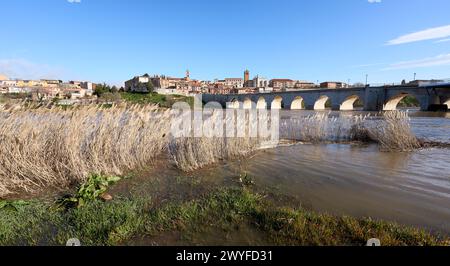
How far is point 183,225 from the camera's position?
12.2ft

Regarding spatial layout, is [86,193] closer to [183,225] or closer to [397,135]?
[183,225]

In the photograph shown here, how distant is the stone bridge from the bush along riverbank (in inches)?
1529

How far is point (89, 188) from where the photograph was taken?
4895 mm

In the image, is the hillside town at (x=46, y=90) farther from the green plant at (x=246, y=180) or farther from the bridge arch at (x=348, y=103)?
the bridge arch at (x=348, y=103)

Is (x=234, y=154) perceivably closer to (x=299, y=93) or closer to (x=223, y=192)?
(x=223, y=192)

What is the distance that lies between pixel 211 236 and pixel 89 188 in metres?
3.03

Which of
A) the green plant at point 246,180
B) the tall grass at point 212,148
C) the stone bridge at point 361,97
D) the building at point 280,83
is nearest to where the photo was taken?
the green plant at point 246,180

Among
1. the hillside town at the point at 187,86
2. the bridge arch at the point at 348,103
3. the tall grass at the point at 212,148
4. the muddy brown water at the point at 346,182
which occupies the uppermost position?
the hillside town at the point at 187,86

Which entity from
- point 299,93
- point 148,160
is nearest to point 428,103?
point 299,93

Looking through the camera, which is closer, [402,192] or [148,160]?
[402,192]

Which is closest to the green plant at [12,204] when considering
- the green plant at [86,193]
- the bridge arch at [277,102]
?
the green plant at [86,193]

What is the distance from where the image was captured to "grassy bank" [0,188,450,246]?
3.28 m

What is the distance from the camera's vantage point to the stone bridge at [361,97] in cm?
4516

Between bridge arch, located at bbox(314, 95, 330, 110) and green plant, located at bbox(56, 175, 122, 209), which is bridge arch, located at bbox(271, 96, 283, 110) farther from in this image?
green plant, located at bbox(56, 175, 122, 209)
